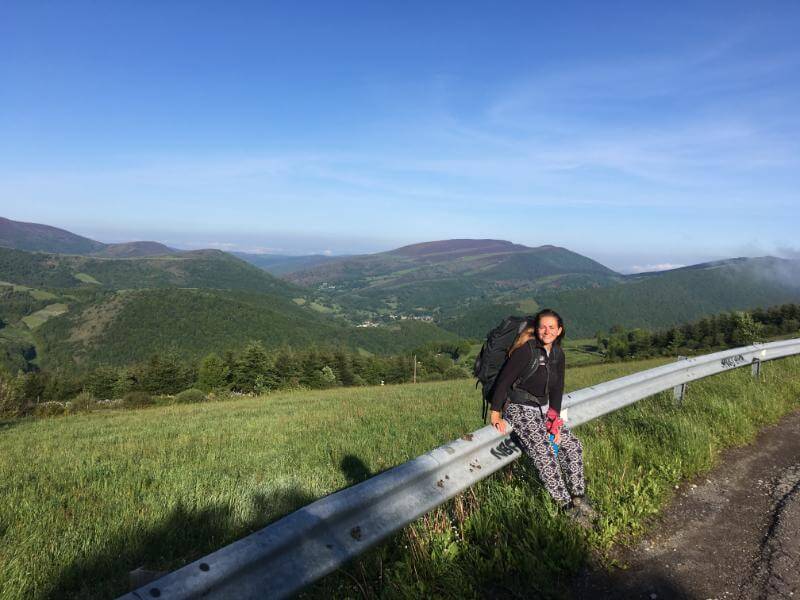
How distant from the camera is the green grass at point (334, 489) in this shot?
2852 mm

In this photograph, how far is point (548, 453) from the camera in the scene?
3.79 meters

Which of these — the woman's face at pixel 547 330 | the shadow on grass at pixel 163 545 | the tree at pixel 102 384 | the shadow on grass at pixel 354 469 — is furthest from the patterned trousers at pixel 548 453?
the tree at pixel 102 384

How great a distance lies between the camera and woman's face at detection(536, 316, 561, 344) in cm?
418

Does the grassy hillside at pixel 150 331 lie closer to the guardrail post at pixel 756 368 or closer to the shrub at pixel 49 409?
the shrub at pixel 49 409

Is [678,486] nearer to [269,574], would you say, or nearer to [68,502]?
[269,574]

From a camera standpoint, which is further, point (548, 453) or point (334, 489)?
point (334, 489)

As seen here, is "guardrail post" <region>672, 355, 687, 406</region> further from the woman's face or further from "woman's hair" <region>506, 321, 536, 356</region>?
"woman's hair" <region>506, 321, 536, 356</region>

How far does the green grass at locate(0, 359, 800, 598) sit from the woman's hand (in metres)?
0.45

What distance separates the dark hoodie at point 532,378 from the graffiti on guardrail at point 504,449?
321 millimetres

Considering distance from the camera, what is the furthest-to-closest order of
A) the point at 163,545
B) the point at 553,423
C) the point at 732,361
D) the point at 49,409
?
the point at 49,409, the point at 732,361, the point at 553,423, the point at 163,545

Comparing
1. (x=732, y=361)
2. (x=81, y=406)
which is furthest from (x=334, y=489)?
(x=81, y=406)

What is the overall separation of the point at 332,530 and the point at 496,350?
238 centimetres

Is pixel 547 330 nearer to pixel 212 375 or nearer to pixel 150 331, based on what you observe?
pixel 212 375

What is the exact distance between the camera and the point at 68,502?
438cm
